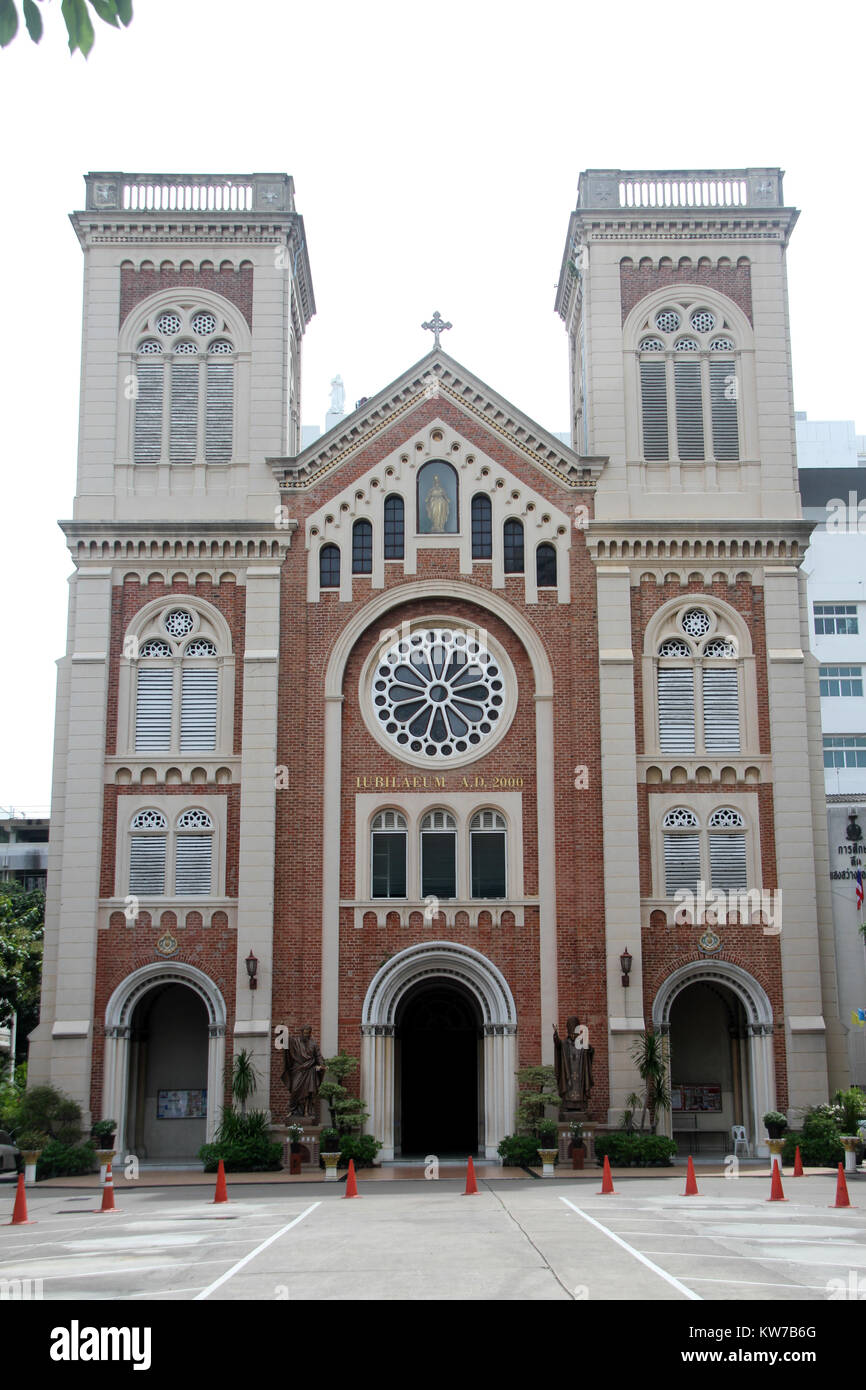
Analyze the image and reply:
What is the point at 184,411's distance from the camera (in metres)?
40.8

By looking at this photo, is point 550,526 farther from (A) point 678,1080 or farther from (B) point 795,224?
Result: (A) point 678,1080

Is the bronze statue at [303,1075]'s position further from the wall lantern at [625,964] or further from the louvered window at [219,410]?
the louvered window at [219,410]

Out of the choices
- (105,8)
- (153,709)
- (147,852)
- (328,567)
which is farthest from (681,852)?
(105,8)

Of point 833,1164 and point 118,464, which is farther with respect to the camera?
point 118,464

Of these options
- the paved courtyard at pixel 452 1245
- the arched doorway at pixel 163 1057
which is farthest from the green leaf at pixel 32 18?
the arched doorway at pixel 163 1057

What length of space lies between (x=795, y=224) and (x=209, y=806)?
22.7 metres

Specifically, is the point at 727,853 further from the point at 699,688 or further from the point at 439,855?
the point at 439,855

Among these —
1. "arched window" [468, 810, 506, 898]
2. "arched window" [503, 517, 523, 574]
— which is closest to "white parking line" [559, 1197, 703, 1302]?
"arched window" [468, 810, 506, 898]

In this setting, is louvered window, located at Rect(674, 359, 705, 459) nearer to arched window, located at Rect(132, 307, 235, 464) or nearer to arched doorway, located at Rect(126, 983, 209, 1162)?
arched window, located at Rect(132, 307, 235, 464)

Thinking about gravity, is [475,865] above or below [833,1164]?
Answer: above

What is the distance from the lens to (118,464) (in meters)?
40.2
